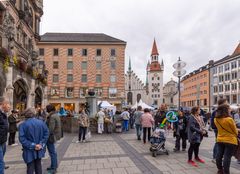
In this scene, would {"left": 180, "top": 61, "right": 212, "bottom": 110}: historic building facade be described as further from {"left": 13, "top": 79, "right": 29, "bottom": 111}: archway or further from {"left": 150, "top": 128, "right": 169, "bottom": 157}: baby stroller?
{"left": 150, "top": 128, "right": 169, "bottom": 157}: baby stroller

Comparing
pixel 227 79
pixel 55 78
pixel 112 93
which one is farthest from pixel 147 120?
pixel 227 79

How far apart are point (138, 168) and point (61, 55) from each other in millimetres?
47071

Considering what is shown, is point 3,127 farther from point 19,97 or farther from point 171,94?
point 171,94

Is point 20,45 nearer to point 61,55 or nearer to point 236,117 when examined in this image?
point 236,117

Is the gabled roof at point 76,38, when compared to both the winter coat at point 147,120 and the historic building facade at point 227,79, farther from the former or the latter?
the winter coat at point 147,120

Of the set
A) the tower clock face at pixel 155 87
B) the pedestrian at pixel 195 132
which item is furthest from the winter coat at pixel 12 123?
the tower clock face at pixel 155 87

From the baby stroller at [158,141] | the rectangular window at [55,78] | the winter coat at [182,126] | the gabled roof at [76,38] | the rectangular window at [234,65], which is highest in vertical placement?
the gabled roof at [76,38]

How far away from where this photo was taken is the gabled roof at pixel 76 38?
167ft

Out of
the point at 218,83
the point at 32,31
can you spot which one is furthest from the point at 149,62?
the point at 32,31

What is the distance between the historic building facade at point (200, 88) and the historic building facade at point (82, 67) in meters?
23.2

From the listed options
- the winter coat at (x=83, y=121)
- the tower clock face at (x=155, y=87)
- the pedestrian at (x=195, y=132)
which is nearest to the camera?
the pedestrian at (x=195, y=132)

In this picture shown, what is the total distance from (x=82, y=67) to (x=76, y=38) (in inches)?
266

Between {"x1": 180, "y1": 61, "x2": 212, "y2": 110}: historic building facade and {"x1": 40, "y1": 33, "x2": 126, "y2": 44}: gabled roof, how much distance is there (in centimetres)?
2629

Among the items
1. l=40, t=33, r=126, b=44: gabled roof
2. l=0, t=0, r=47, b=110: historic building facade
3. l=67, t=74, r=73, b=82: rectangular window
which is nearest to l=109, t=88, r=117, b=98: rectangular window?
l=67, t=74, r=73, b=82: rectangular window
